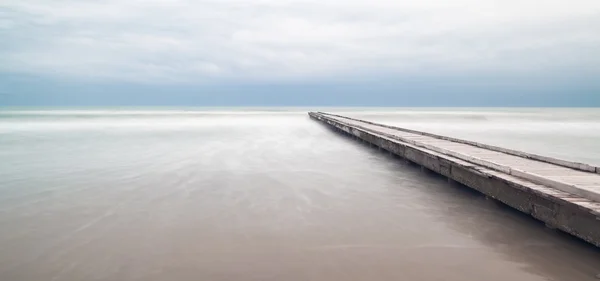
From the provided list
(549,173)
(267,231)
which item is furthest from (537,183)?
(267,231)

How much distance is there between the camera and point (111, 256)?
4262 mm

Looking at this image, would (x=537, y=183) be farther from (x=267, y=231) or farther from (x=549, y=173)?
(x=267, y=231)

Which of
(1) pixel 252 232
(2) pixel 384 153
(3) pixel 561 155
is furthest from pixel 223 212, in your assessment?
(3) pixel 561 155

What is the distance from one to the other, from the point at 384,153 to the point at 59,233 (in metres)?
10.4

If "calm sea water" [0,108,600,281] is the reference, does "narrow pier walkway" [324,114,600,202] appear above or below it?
above

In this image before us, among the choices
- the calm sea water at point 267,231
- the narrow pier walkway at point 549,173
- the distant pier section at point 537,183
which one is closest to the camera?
the calm sea water at point 267,231

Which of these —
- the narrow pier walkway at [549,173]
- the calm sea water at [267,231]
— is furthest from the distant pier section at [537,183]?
the calm sea water at [267,231]

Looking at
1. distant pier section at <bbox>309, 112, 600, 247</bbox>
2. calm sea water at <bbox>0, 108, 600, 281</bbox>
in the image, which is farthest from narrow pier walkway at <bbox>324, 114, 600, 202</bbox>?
calm sea water at <bbox>0, 108, 600, 281</bbox>

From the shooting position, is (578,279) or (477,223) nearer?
(578,279)

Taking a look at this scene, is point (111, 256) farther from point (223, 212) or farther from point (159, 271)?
point (223, 212)

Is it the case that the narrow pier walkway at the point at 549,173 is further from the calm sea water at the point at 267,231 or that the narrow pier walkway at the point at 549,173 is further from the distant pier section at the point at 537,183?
the calm sea water at the point at 267,231

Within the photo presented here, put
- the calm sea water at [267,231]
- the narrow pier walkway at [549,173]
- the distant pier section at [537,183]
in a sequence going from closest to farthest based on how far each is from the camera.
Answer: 1. the calm sea water at [267,231]
2. the distant pier section at [537,183]
3. the narrow pier walkway at [549,173]

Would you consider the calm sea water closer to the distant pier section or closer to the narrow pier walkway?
the distant pier section

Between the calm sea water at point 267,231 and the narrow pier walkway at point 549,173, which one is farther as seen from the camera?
the narrow pier walkway at point 549,173
